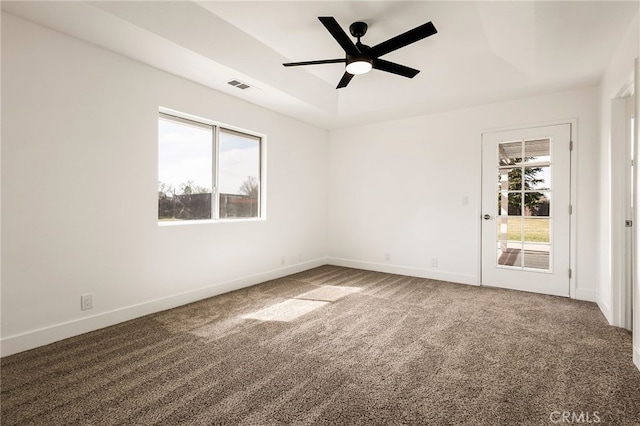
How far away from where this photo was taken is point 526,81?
146 inches

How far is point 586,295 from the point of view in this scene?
12.5ft

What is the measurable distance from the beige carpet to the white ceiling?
263 centimetres

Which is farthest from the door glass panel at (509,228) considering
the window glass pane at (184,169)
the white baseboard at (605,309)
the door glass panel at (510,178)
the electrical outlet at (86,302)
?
the electrical outlet at (86,302)

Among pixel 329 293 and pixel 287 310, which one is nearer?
pixel 287 310

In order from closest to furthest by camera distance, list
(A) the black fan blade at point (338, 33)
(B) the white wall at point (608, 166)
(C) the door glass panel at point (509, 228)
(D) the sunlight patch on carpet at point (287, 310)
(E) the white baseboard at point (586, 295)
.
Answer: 1. (A) the black fan blade at point (338, 33)
2. (B) the white wall at point (608, 166)
3. (D) the sunlight patch on carpet at point (287, 310)
4. (E) the white baseboard at point (586, 295)
5. (C) the door glass panel at point (509, 228)

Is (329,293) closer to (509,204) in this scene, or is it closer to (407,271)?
(407,271)

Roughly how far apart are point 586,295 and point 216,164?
495cm

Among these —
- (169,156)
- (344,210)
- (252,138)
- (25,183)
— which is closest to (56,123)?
(25,183)

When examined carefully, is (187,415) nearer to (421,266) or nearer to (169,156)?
(169,156)

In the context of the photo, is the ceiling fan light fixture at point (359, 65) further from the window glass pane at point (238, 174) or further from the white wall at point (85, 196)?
the window glass pane at point (238, 174)

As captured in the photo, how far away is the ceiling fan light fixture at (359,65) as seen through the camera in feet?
9.41

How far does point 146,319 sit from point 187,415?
69.3 inches

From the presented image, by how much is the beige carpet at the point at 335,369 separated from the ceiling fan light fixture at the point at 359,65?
8.19ft

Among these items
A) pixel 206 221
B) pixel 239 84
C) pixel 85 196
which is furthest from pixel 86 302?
pixel 239 84
